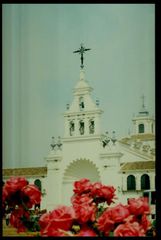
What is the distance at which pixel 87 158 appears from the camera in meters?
2.40

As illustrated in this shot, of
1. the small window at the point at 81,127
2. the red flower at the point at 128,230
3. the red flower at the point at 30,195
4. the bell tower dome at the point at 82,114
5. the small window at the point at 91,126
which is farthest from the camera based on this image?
the small window at the point at 81,127

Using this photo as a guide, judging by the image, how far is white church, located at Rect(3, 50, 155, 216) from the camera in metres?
1.67

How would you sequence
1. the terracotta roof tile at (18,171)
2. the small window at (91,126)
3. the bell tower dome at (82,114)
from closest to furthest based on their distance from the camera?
the terracotta roof tile at (18,171) < the bell tower dome at (82,114) < the small window at (91,126)

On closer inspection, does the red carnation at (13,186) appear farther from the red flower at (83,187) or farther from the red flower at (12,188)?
the red flower at (83,187)

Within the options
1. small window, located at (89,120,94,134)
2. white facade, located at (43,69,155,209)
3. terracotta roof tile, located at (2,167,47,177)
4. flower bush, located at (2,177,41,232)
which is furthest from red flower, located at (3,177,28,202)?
small window, located at (89,120,94,134)

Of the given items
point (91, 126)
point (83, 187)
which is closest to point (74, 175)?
point (91, 126)

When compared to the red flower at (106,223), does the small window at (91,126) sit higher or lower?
higher

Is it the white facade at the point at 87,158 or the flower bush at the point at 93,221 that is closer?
the flower bush at the point at 93,221

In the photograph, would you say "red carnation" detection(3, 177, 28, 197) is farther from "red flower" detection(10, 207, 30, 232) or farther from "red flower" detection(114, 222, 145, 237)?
"red flower" detection(114, 222, 145, 237)

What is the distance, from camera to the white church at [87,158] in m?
1.67

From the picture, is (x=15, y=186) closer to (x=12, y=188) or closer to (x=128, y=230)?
(x=12, y=188)

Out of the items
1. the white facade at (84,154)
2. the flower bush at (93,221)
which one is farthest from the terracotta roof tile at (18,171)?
the flower bush at (93,221)

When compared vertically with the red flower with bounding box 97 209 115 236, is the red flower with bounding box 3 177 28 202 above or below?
above
